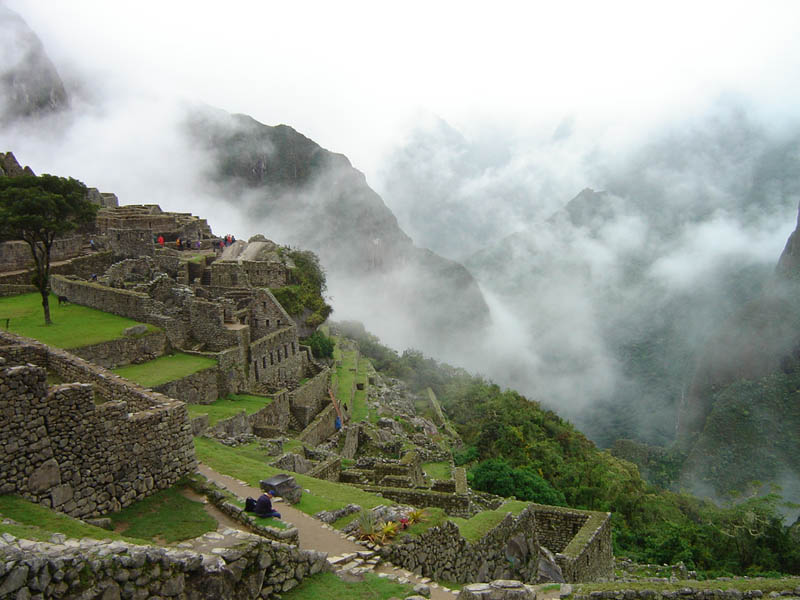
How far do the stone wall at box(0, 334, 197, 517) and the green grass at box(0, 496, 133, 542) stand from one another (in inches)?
11.4

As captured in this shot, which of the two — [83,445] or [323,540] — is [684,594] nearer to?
[323,540]

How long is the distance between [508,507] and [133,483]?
33.4 feet

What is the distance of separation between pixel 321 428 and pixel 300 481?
10437 millimetres

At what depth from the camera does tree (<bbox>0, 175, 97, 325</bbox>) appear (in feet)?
66.4

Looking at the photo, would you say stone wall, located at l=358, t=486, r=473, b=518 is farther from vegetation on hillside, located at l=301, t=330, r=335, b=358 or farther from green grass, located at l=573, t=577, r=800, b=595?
vegetation on hillside, located at l=301, t=330, r=335, b=358

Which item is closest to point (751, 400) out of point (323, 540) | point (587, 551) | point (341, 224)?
point (587, 551)

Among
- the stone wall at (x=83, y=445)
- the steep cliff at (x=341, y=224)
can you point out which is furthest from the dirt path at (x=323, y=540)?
the steep cliff at (x=341, y=224)

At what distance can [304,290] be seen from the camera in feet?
106

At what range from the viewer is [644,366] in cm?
8006

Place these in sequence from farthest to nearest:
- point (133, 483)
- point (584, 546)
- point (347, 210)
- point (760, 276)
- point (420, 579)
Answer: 1. point (347, 210)
2. point (760, 276)
3. point (584, 546)
4. point (420, 579)
5. point (133, 483)

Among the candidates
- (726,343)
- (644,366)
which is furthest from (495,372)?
(726,343)

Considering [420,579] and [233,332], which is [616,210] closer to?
[233,332]

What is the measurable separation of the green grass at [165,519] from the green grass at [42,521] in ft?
3.37

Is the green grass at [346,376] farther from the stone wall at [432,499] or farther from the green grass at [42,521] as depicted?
the green grass at [42,521]
